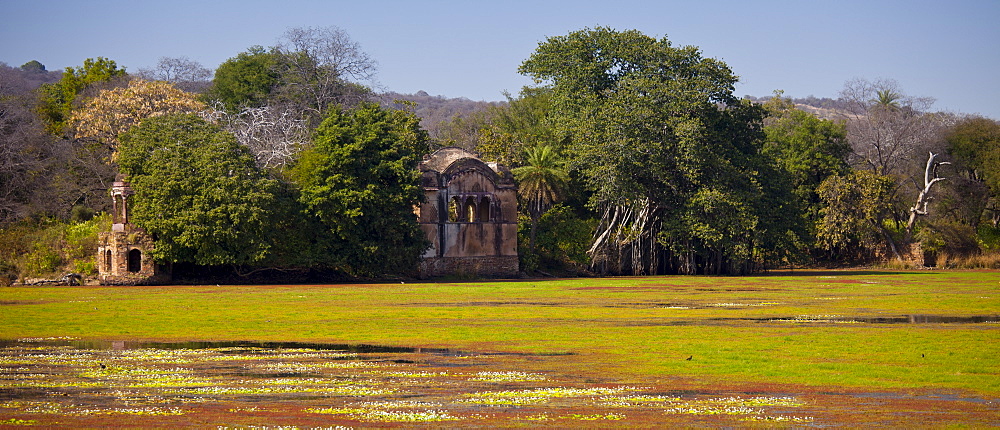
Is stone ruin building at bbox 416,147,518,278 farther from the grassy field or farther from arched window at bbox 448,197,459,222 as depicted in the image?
the grassy field

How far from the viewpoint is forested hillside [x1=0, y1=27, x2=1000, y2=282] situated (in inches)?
1975

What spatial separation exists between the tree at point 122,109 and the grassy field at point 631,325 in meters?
16.4

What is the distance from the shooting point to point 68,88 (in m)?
70.4

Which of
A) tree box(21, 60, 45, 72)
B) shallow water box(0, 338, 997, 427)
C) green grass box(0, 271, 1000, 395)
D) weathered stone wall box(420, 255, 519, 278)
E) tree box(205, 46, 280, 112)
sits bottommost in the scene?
shallow water box(0, 338, 997, 427)

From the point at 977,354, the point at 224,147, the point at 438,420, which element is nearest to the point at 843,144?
the point at 224,147

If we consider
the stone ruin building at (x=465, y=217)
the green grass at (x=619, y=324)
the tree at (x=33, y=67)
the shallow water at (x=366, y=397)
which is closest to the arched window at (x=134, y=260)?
the green grass at (x=619, y=324)

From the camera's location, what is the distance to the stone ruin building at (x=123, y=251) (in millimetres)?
48906

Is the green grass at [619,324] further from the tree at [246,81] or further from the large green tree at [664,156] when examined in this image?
the tree at [246,81]

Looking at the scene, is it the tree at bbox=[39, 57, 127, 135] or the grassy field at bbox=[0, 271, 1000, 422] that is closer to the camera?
the grassy field at bbox=[0, 271, 1000, 422]

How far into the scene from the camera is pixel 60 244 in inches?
1973

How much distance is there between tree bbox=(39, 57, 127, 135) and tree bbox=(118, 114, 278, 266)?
1794 centimetres

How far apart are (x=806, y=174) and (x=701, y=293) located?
A: 31.6 metres

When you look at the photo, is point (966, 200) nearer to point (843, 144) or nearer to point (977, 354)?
point (843, 144)

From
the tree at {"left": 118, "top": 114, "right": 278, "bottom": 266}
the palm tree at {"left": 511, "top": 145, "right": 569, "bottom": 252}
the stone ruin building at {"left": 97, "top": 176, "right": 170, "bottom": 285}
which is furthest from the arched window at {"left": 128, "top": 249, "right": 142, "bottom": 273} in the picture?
the palm tree at {"left": 511, "top": 145, "right": 569, "bottom": 252}
